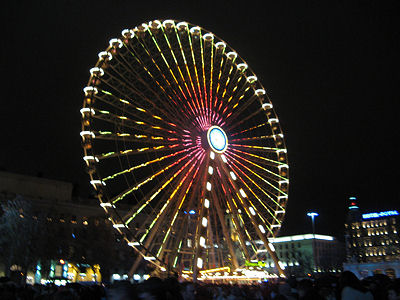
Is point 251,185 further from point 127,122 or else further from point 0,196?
point 0,196

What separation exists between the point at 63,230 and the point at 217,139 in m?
31.3

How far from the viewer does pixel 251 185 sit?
115ft

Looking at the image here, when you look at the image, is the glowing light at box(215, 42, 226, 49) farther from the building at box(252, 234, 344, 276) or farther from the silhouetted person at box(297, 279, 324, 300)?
the building at box(252, 234, 344, 276)

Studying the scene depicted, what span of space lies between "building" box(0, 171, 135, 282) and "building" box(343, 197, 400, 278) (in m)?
66.1

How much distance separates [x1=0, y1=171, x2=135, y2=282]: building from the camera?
5039 centimetres

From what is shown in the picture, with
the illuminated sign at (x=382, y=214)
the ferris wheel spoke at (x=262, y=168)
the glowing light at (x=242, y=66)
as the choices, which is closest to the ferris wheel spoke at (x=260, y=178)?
the ferris wheel spoke at (x=262, y=168)

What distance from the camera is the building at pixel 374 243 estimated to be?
349ft

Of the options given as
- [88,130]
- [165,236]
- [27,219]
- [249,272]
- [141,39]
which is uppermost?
[141,39]

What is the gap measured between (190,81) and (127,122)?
20.1 ft

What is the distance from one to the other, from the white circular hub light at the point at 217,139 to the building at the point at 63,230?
2536cm

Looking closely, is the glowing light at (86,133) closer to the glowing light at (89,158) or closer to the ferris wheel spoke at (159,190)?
the glowing light at (89,158)

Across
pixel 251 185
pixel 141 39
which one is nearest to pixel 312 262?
pixel 251 185

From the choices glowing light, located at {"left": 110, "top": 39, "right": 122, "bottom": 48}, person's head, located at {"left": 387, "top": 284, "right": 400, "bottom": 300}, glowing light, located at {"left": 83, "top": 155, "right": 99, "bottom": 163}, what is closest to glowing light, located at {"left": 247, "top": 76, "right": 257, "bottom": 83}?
glowing light, located at {"left": 110, "top": 39, "right": 122, "bottom": 48}

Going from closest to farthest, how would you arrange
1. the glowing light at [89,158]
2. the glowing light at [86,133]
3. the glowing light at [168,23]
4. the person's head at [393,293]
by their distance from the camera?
the person's head at [393,293] < the glowing light at [89,158] < the glowing light at [86,133] < the glowing light at [168,23]
